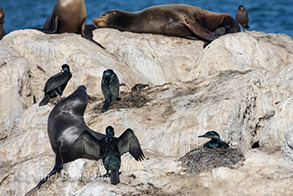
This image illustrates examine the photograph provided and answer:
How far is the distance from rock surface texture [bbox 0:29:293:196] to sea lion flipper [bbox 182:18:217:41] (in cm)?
22

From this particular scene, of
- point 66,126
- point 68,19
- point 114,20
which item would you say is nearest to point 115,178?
point 66,126

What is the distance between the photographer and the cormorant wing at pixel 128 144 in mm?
7090

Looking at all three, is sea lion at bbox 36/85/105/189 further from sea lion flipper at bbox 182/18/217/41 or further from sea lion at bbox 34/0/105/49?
sea lion flipper at bbox 182/18/217/41

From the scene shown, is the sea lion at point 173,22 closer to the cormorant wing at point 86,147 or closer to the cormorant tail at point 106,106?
the cormorant tail at point 106,106

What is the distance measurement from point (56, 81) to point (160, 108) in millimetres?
2160

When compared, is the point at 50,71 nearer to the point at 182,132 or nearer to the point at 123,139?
the point at 182,132

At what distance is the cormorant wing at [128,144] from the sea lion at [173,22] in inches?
275

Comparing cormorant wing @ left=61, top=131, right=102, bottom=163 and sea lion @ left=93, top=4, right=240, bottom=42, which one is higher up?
sea lion @ left=93, top=4, right=240, bottom=42

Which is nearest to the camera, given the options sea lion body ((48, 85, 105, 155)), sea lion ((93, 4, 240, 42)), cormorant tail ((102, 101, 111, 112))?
sea lion body ((48, 85, 105, 155))

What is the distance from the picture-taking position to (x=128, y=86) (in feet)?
37.6

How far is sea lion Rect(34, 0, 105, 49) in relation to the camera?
43.2ft

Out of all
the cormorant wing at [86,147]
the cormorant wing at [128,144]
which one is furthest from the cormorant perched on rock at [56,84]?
the cormorant wing at [128,144]

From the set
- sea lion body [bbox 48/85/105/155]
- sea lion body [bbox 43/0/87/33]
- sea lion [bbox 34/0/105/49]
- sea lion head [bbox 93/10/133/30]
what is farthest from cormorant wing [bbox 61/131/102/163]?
sea lion head [bbox 93/10/133/30]

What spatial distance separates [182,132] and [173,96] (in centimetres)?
116
